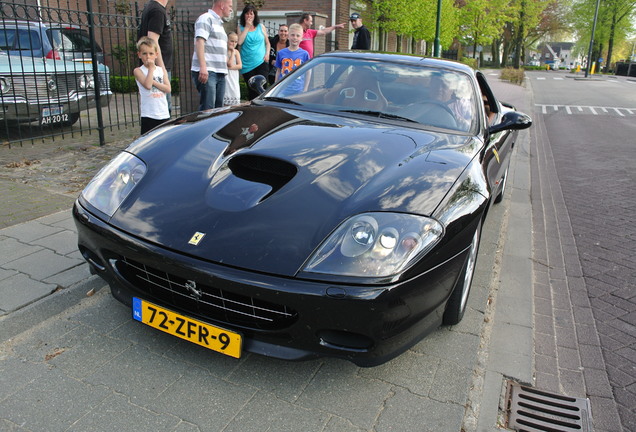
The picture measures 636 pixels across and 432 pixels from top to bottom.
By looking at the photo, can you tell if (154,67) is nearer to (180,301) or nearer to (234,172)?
(234,172)

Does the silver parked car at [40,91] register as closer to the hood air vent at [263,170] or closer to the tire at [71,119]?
the tire at [71,119]

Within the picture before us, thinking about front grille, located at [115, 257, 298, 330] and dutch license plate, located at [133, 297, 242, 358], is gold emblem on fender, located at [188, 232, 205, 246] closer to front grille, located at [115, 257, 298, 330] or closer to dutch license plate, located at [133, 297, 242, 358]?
front grille, located at [115, 257, 298, 330]

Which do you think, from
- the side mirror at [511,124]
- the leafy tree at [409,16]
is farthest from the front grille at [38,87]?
the leafy tree at [409,16]

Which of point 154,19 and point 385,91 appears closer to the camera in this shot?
point 385,91

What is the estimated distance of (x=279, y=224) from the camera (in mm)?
2256

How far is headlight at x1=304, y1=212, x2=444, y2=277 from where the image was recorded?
6.93ft

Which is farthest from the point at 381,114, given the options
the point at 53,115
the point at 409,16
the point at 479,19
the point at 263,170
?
the point at 479,19

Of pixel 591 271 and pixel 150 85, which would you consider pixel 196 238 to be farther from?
pixel 150 85

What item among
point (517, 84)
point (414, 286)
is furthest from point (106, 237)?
point (517, 84)

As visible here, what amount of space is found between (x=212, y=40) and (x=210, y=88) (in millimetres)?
600

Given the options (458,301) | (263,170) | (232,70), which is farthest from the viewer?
(232,70)

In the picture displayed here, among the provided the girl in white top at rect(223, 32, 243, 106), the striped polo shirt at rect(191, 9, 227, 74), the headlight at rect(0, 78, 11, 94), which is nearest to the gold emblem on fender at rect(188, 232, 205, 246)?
the striped polo shirt at rect(191, 9, 227, 74)

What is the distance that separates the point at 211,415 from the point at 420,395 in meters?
0.95

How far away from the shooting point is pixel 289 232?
2.22 meters
